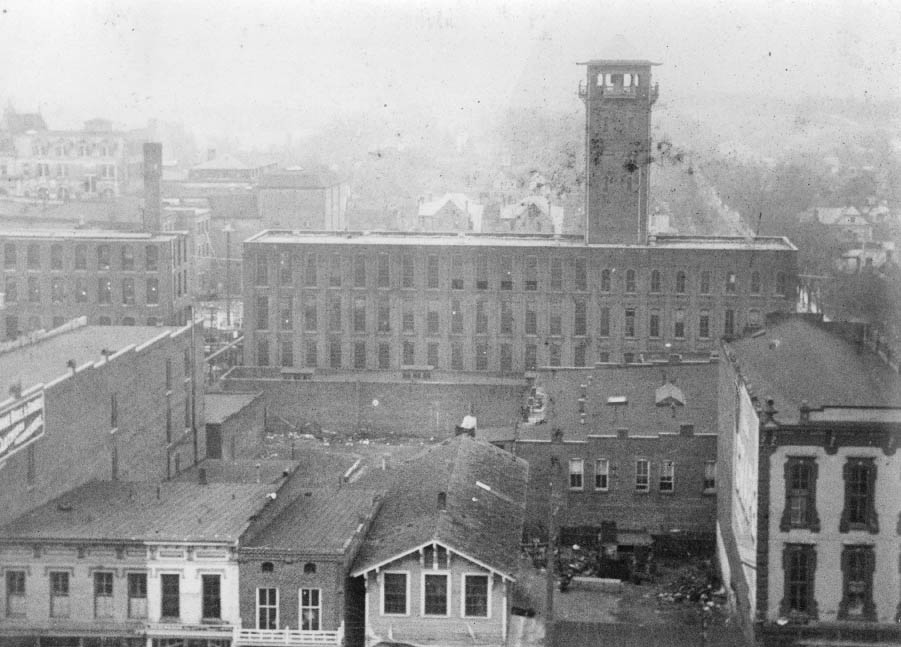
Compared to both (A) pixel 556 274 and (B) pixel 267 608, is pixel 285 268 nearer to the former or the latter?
(A) pixel 556 274

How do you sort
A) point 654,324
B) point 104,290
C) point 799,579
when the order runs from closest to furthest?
point 799,579, point 654,324, point 104,290

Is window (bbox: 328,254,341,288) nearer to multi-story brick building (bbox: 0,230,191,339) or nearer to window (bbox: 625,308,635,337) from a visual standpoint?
multi-story brick building (bbox: 0,230,191,339)

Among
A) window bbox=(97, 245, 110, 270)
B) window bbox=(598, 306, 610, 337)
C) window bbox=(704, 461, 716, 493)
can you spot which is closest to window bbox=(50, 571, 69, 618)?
window bbox=(704, 461, 716, 493)

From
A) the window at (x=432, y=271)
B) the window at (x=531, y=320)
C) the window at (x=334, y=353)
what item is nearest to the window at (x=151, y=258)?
the window at (x=334, y=353)

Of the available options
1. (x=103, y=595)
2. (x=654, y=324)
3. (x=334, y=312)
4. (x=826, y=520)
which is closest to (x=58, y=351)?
(x=103, y=595)

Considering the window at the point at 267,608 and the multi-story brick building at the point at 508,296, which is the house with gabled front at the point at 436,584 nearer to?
the window at the point at 267,608

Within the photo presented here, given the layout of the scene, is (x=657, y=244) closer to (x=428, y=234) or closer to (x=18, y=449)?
(x=428, y=234)

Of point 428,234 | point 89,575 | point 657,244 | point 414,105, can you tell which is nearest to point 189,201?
A: point 428,234
